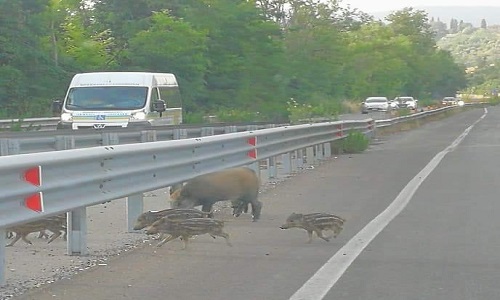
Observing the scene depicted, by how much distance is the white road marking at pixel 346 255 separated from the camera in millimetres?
7281

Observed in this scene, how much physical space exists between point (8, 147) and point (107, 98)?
11.2 metres

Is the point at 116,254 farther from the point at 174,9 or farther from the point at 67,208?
the point at 174,9

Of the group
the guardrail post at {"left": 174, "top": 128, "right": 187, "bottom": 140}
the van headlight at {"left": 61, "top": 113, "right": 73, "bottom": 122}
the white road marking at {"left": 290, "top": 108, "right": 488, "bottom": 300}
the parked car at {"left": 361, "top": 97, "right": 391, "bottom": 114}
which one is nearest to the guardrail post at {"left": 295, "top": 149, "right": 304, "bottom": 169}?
the guardrail post at {"left": 174, "top": 128, "right": 187, "bottom": 140}

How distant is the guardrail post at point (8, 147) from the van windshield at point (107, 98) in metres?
10.9

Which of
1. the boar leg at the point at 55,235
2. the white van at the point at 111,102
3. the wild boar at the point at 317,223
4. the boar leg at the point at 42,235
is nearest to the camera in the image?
the wild boar at the point at 317,223

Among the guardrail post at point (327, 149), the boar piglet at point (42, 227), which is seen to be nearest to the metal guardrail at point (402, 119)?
the guardrail post at point (327, 149)

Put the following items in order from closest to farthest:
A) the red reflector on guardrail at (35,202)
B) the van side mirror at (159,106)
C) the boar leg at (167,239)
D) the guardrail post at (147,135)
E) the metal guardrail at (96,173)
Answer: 1. the metal guardrail at (96,173)
2. the red reflector on guardrail at (35,202)
3. the boar leg at (167,239)
4. the guardrail post at (147,135)
5. the van side mirror at (159,106)

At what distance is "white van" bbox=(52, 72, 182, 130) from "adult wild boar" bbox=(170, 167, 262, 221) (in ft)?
35.2

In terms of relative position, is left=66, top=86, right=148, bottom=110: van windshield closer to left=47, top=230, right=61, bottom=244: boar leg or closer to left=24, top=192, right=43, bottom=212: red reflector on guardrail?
left=47, top=230, right=61, bottom=244: boar leg

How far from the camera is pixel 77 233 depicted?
8.89 metres

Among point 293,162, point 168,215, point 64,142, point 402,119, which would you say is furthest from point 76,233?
point 402,119

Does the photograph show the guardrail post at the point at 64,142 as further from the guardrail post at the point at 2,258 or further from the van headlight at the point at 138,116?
the van headlight at the point at 138,116

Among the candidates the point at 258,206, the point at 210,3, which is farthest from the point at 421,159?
the point at 210,3

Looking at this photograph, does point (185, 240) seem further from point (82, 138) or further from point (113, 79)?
point (113, 79)
